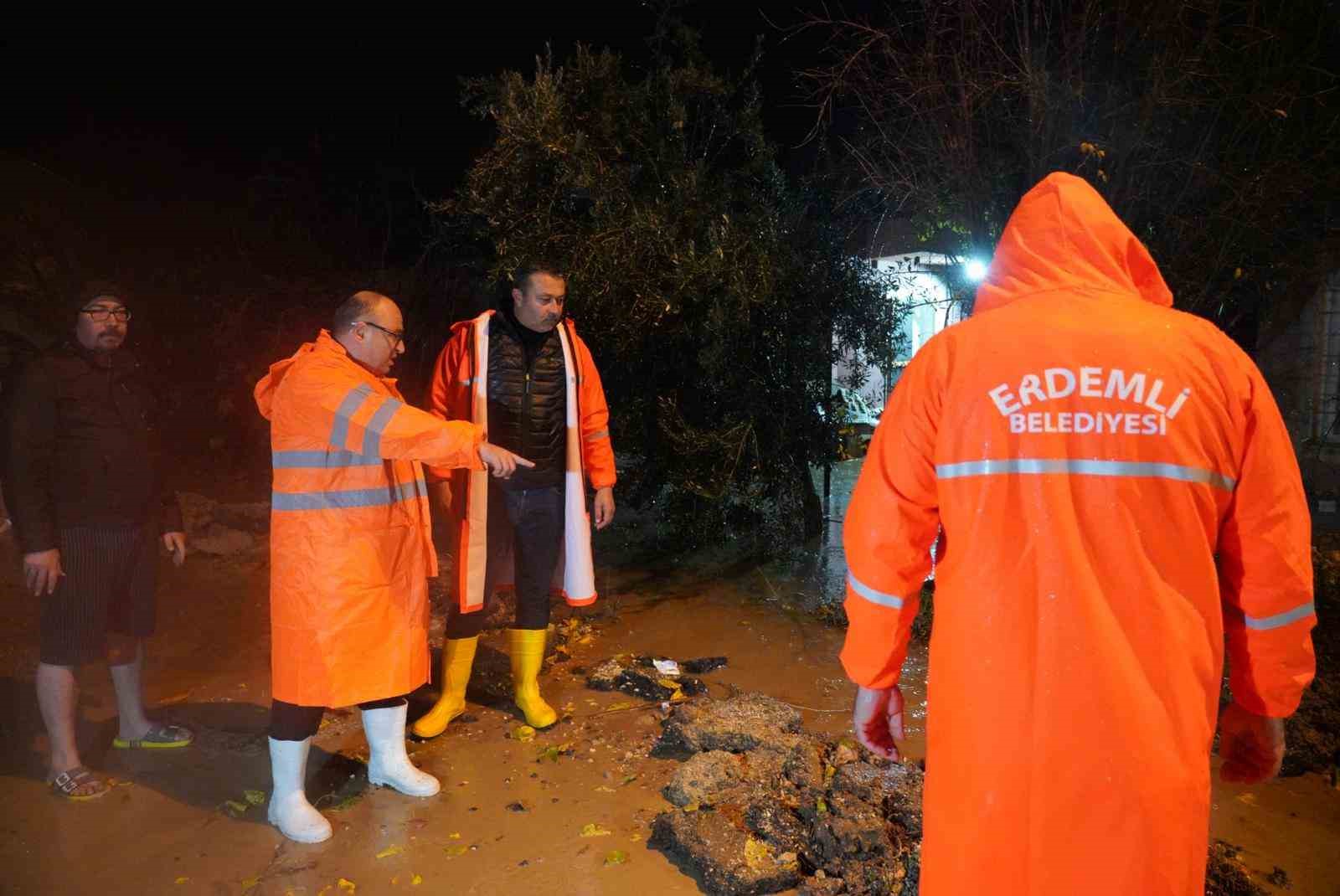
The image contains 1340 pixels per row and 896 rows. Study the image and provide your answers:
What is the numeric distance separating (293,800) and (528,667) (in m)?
1.31

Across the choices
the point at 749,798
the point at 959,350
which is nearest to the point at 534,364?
the point at 749,798

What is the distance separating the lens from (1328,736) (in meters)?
4.07

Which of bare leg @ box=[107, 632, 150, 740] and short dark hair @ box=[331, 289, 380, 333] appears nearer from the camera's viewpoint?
short dark hair @ box=[331, 289, 380, 333]

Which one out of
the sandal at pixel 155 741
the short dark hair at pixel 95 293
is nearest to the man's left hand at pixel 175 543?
the sandal at pixel 155 741

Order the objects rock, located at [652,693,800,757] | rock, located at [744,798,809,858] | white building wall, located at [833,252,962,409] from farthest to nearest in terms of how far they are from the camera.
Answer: white building wall, located at [833,252,962,409] < rock, located at [652,693,800,757] < rock, located at [744,798,809,858]

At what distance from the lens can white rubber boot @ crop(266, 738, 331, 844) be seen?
3.40 metres

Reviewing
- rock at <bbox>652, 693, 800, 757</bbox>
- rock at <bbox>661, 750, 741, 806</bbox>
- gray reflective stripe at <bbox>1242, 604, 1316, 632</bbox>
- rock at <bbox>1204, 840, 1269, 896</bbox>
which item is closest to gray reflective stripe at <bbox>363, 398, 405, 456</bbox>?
rock at <bbox>661, 750, 741, 806</bbox>

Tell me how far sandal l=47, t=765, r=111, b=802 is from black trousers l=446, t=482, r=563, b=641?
1.58m

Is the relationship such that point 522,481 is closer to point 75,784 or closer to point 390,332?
point 390,332

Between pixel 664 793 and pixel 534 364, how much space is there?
209 cm

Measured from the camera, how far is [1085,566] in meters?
1.76

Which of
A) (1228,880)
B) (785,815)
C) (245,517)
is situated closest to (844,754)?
(785,815)

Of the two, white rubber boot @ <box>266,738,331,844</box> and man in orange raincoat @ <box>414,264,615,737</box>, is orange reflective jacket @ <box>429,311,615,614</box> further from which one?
white rubber boot @ <box>266,738,331,844</box>

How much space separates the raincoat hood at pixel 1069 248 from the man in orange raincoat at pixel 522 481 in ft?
8.73
